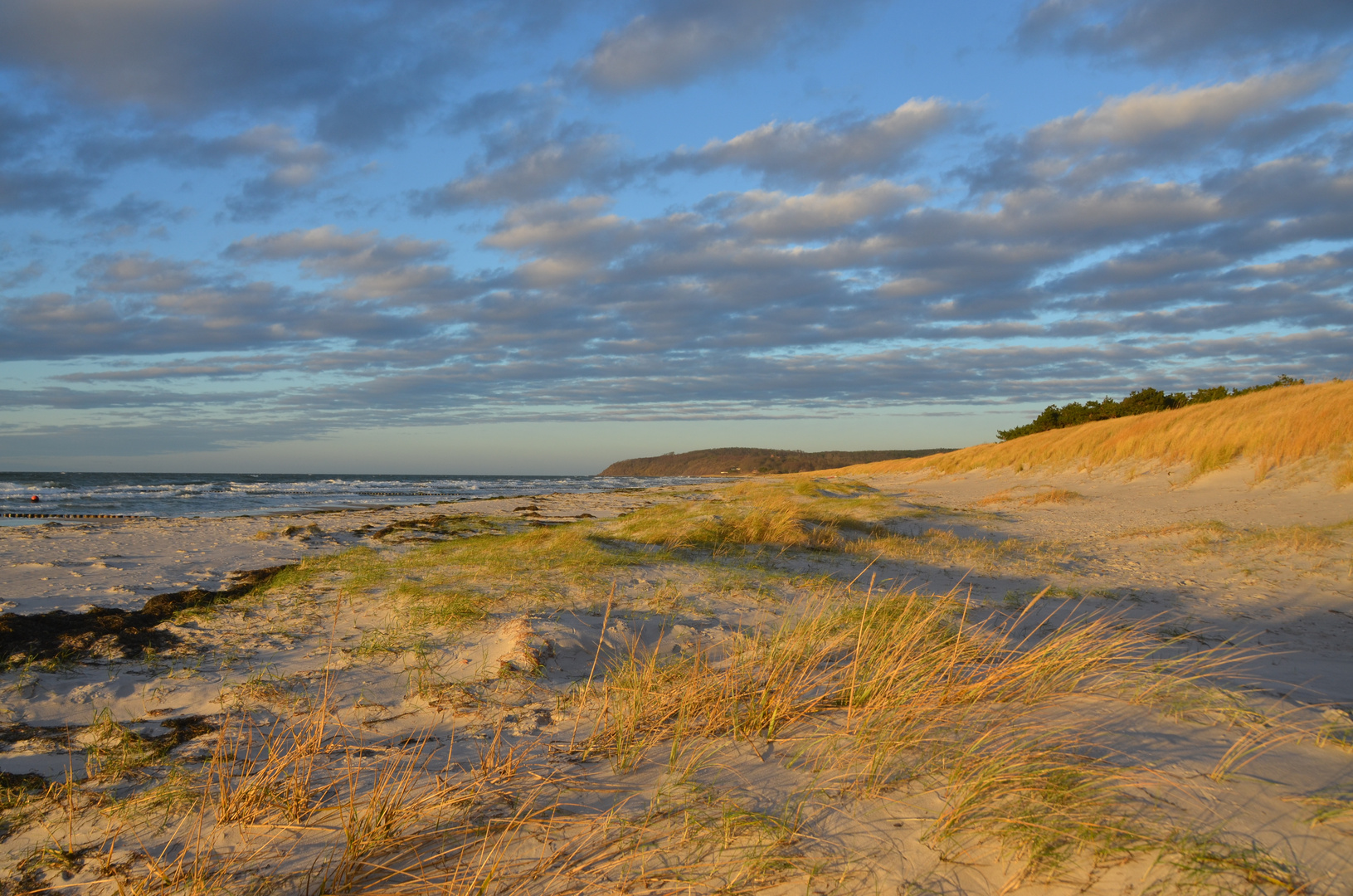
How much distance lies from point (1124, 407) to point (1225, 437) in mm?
16248

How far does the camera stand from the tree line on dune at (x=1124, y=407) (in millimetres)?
26094

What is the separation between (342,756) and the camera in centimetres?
320

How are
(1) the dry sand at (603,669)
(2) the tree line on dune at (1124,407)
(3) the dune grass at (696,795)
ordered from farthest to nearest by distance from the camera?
(2) the tree line on dune at (1124,407)
(1) the dry sand at (603,669)
(3) the dune grass at (696,795)

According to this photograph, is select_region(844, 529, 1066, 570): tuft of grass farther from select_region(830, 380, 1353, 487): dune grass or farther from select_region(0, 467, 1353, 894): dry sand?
select_region(830, 380, 1353, 487): dune grass

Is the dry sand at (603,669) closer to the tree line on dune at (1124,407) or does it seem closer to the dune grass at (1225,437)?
the dune grass at (1225,437)

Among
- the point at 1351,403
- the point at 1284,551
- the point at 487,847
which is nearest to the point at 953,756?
the point at 487,847

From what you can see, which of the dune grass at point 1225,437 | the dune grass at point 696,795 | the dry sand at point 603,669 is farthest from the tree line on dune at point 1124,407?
the dune grass at point 696,795

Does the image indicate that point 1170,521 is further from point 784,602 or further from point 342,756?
point 342,756

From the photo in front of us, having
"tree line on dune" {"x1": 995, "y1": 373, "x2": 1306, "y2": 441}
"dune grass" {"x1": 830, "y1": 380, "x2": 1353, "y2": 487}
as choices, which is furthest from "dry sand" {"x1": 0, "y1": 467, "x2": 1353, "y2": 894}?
"tree line on dune" {"x1": 995, "y1": 373, "x2": 1306, "y2": 441}

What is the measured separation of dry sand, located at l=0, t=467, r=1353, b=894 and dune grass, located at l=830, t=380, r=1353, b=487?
448cm

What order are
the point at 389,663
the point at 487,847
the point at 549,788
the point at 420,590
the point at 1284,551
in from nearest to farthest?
the point at 487,847
the point at 549,788
the point at 389,663
the point at 420,590
the point at 1284,551

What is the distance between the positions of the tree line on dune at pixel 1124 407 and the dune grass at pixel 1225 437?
3.38 meters

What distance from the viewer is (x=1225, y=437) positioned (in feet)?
55.9

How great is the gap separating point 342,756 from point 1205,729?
3.99m
